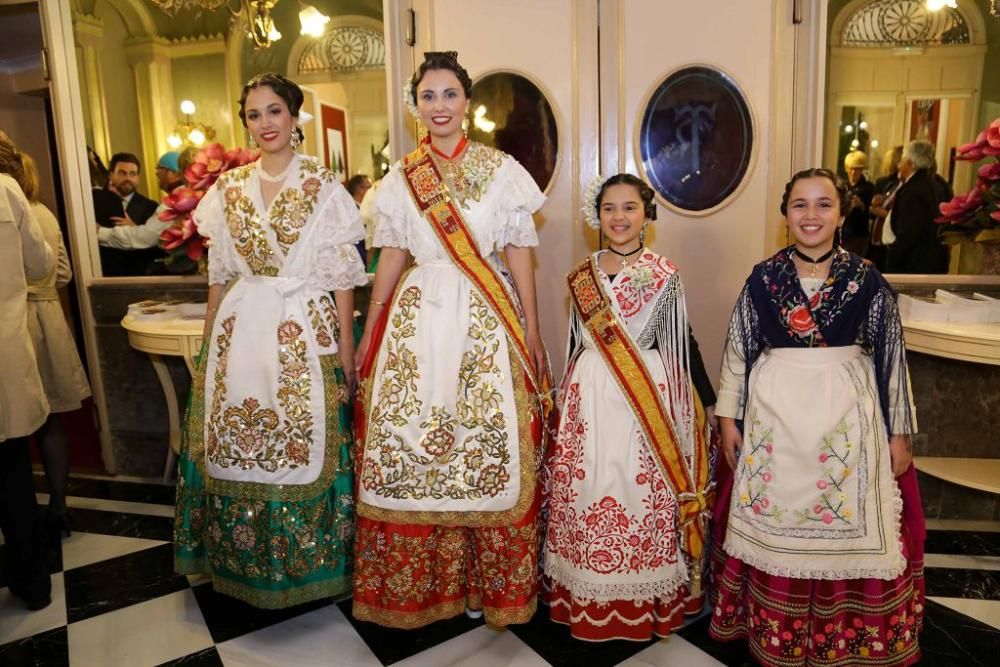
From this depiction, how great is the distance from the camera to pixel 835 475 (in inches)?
64.6

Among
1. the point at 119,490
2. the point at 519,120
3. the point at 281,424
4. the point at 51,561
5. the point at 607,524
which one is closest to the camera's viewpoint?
the point at 607,524

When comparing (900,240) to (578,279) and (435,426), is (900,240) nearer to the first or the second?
(578,279)

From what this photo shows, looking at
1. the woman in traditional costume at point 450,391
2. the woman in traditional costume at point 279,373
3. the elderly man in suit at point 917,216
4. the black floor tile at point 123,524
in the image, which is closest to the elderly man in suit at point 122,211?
the black floor tile at point 123,524

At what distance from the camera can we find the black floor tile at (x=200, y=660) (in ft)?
6.17

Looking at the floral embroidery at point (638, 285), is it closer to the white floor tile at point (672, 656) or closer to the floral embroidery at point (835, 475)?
the floral embroidery at point (835, 475)

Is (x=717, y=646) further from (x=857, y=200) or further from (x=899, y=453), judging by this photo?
(x=857, y=200)

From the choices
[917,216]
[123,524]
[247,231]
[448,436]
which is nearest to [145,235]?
[123,524]

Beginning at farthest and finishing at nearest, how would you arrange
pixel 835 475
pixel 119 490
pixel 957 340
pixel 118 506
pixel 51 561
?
pixel 119 490 < pixel 118 506 < pixel 51 561 < pixel 957 340 < pixel 835 475

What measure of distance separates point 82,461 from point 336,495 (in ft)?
7.71

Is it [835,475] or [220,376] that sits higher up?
[220,376]

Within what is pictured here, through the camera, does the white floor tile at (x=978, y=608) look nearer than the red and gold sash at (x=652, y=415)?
No

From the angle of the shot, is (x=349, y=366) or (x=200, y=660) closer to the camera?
(x=200, y=660)

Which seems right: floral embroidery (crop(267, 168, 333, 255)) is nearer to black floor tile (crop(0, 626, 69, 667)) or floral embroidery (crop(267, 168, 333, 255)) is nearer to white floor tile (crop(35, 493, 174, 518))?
black floor tile (crop(0, 626, 69, 667))

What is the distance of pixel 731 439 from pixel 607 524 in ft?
1.35
